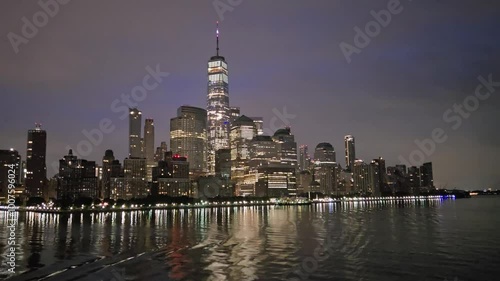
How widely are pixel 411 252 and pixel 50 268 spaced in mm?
32968

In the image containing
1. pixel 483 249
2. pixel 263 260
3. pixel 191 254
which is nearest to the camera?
pixel 263 260

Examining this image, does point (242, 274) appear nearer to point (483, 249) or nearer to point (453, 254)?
point (453, 254)

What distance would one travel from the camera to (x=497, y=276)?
31.9 m

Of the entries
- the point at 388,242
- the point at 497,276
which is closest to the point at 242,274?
the point at 497,276

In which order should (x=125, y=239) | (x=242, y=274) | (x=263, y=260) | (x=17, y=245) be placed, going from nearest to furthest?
1. (x=242, y=274)
2. (x=263, y=260)
3. (x=17, y=245)
4. (x=125, y=239)

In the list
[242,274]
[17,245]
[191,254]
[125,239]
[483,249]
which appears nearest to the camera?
[242,274]

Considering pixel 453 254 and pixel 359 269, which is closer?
pixel 359 269

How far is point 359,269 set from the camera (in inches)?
1332

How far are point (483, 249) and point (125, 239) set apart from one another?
1646 inches

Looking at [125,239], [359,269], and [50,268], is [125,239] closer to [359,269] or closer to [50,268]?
[50,268]

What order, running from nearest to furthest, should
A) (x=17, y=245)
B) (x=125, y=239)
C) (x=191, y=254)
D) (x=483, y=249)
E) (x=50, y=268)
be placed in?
(x=50, y=268) < (x=191, y=254) < (x=483, y=249) < (x=17, y=245) < (x=125, y=239)

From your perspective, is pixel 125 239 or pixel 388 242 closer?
pixel 388 242

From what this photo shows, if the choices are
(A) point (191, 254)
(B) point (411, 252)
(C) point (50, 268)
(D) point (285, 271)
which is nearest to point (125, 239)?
(A) point (191, 254)

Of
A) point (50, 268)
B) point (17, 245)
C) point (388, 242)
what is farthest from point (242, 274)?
point (17, 245)
